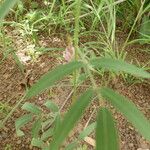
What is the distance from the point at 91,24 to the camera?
1.89 m

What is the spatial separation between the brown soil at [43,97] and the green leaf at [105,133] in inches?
29.0

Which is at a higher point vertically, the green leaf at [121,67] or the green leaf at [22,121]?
the green leaf at [121,67]

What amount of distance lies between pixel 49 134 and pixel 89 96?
52 centimetres

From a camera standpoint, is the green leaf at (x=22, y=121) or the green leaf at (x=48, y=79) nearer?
the green leaf at (x=48, y=79)

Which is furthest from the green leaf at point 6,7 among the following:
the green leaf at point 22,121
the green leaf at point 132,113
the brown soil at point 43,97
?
the brown soil at point 43,97

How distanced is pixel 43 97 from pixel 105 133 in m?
0.91

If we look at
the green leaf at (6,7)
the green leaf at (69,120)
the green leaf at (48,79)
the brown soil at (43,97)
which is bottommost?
the green leaf at (69,120)

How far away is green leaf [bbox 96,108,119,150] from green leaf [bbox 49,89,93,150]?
0.14 ft

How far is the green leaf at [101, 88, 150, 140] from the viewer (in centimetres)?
69

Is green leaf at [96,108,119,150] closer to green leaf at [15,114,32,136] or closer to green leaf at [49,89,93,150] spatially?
green leaf at [49,89,93,150]

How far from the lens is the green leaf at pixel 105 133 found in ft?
2.12

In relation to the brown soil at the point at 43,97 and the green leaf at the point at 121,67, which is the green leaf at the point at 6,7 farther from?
the brown soil at the point at 43,97

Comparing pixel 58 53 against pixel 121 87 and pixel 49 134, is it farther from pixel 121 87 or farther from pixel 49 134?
pixel 49 134

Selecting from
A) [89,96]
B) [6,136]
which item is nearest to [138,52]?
[6,136]
